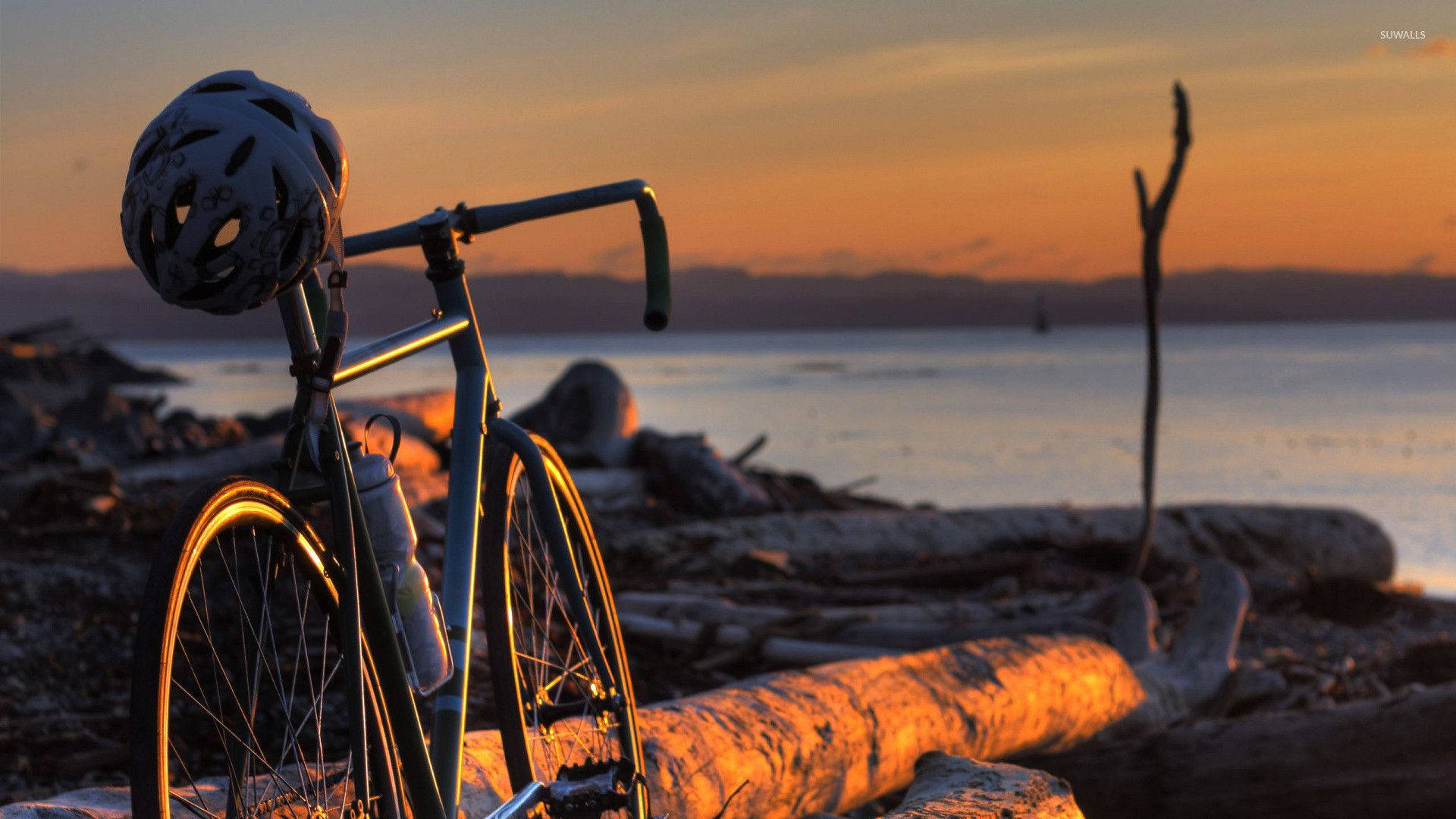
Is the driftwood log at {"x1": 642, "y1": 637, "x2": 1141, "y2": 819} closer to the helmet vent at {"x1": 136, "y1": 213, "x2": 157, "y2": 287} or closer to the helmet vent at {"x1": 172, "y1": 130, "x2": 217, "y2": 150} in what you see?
the helmet vent at {"x1": 136, "y1": 213, "x2": 157, "y2": 287}

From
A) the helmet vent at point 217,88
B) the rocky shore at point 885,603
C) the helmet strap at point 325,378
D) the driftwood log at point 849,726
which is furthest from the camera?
the rocky shore at point 885,603

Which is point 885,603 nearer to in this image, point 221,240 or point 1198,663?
point 1198,663

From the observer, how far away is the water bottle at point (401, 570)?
7.88 feet

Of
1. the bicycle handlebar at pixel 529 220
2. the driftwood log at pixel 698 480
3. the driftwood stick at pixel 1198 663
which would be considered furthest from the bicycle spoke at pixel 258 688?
the driftwood log at pixel 698 480

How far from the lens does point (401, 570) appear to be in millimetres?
2451

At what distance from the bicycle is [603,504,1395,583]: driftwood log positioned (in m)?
5.37

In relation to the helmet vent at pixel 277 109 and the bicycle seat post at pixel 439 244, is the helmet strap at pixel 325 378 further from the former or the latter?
the bicycle seat post at pixel 439 244

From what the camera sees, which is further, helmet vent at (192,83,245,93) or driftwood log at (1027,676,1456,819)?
driftwood log at (1027,676,1456,819)

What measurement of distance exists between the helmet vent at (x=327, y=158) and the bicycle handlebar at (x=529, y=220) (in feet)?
2.40

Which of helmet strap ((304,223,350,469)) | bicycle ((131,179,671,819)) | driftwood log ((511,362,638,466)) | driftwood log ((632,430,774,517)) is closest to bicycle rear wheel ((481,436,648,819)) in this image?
bicycle ((131,179,671,819))

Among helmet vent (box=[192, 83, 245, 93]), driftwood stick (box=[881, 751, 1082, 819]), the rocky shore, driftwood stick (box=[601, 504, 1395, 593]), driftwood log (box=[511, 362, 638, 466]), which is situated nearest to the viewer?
helmet vent (box=[192, 83, 245, 93])

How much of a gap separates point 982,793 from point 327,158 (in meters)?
2.23

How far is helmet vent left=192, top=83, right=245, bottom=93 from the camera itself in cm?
202

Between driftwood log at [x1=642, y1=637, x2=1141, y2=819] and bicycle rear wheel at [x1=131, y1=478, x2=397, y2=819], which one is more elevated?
bicycle rear wheel at [x1=131, y1=478, x2=397, y2=819]
